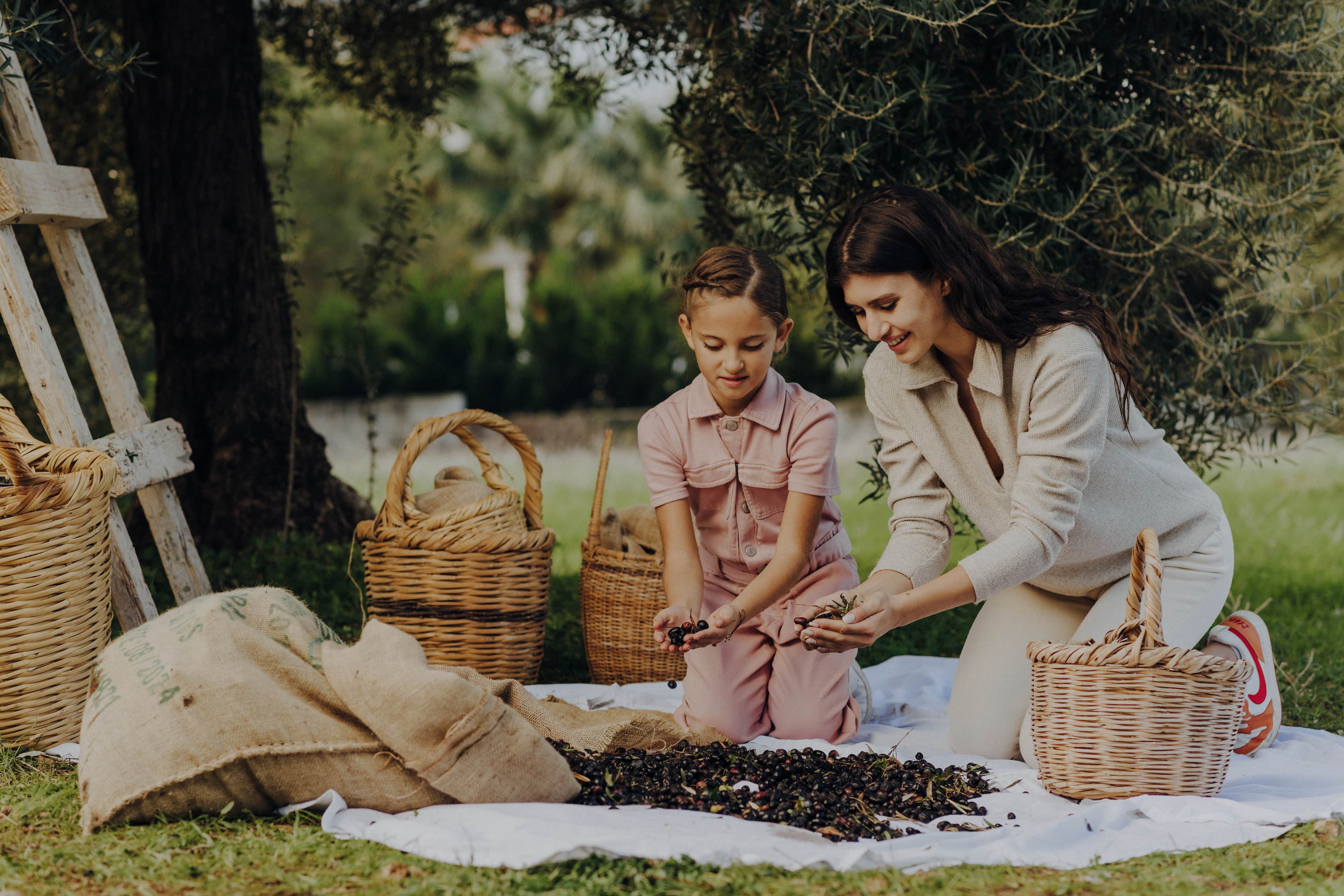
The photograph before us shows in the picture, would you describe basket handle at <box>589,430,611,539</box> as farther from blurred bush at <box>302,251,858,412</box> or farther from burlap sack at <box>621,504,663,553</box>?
blurred bush at <box>302,251,858,412</box>

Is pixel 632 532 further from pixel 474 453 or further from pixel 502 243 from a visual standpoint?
pixel 502 243

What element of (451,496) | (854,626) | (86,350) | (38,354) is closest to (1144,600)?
(854,626)

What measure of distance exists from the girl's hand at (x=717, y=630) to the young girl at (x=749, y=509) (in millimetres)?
143

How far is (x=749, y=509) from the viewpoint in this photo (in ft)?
11.4

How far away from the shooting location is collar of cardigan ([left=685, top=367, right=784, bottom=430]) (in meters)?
3.36

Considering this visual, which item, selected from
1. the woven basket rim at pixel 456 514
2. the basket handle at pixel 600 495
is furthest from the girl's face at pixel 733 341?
the woven basket rim at pixel 456 514

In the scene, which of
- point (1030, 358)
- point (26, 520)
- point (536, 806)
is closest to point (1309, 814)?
point (1030, 358)

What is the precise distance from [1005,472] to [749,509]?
2.47 feet

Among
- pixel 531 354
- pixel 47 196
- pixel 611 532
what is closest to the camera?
pixel 47 196

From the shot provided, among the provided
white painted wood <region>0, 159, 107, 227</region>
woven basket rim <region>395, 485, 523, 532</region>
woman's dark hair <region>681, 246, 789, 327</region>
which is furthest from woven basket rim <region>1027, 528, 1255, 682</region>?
white painted wood <region>0, 159, 107, 227</region>

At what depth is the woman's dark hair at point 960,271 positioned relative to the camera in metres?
2.84

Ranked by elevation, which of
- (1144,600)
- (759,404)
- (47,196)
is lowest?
(1144,600)

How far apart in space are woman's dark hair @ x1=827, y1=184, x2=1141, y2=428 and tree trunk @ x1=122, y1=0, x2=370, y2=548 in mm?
3273

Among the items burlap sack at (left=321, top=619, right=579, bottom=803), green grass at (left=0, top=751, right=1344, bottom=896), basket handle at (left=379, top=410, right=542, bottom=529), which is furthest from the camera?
basket handle at (left=379, top=410, right=542, bottom=529)
